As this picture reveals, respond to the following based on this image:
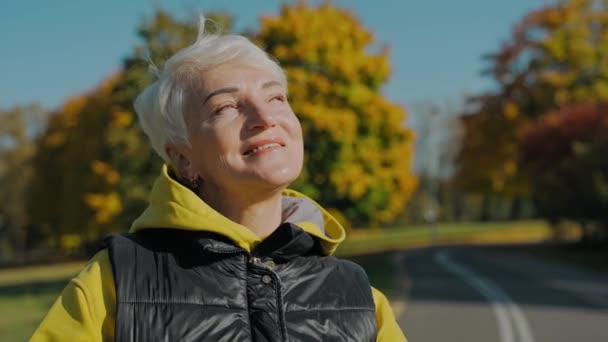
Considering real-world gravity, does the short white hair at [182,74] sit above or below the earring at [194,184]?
above

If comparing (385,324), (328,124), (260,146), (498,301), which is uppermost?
(260,146)

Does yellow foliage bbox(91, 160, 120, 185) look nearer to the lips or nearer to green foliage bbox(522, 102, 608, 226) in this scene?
green foliage bbox(522, 102, 608, 226)

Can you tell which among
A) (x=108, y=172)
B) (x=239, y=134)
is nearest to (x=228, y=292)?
(x=239, y=134)

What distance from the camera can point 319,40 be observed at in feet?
93.1

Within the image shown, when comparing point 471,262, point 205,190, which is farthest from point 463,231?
point 205,190

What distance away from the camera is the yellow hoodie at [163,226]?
1.85m

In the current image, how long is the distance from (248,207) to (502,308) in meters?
15.7

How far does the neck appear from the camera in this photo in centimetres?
218

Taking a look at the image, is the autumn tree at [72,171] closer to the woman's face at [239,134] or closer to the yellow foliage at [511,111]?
the yellow foliage at [511,111]

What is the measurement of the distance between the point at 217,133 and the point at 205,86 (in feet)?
0.39

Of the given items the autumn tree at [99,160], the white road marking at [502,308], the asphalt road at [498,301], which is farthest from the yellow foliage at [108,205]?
the white road marking at [502,308]

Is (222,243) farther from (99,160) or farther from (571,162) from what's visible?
(99,160)

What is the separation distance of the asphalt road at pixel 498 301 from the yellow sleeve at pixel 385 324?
1076 cm

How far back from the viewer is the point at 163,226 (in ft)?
6.74
